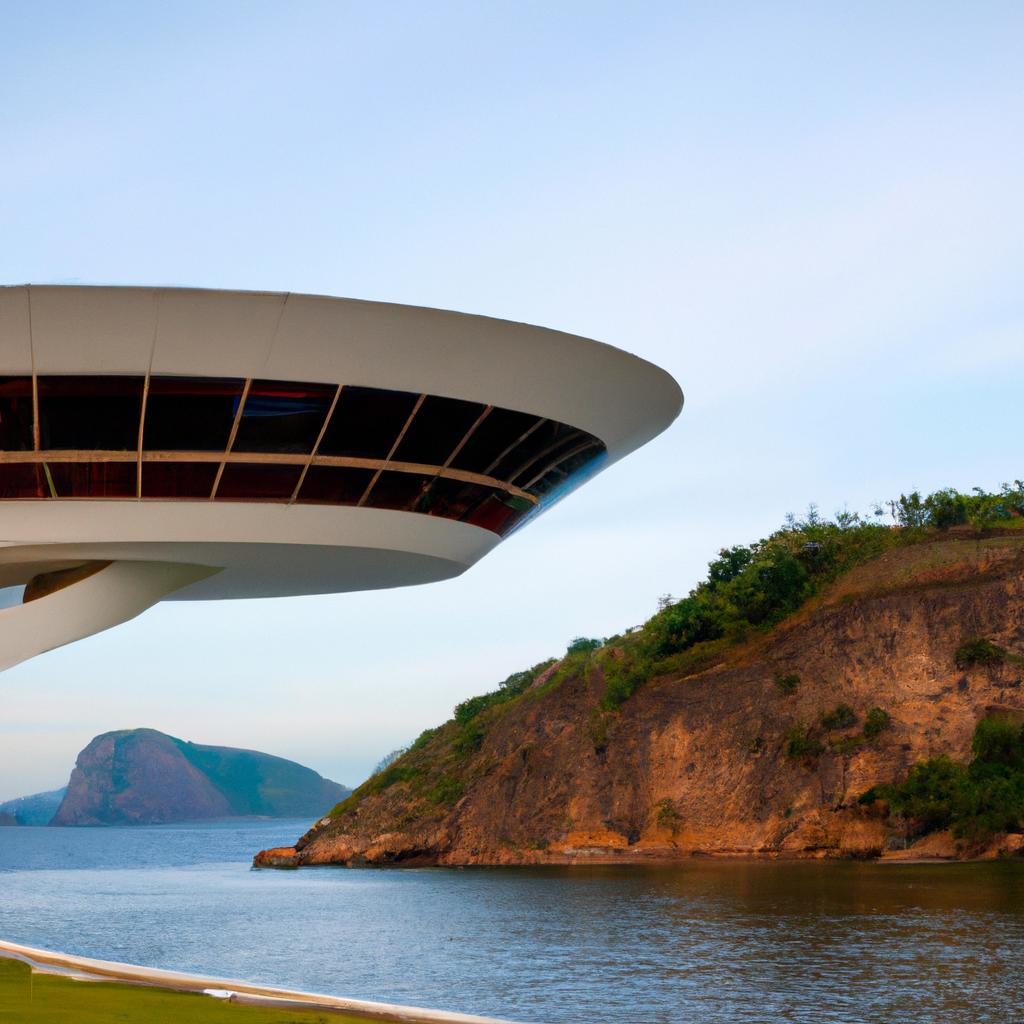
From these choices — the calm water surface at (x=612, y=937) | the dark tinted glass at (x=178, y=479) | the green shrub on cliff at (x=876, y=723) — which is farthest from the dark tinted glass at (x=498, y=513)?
the green shrub on cliff at (x=876, y=723)

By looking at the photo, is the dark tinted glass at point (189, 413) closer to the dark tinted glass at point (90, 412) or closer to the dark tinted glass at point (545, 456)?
the dark tinted glass at point (90, 412)

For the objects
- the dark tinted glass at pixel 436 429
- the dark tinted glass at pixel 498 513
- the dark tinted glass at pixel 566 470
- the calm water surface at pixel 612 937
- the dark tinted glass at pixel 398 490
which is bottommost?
the calm water surface at pixel 612 937

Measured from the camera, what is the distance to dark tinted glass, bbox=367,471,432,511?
1777 centimetres

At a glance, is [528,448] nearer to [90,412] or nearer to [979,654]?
[90,412]

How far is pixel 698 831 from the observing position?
61125 mm

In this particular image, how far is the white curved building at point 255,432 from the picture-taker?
50.8 feet

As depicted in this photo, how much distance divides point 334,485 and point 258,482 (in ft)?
3.22

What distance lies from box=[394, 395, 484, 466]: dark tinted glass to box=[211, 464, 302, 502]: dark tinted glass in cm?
141

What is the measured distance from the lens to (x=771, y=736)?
205 ft

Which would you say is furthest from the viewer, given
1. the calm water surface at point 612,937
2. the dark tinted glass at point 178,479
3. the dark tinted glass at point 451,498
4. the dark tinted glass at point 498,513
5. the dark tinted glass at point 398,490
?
the calm water surface at point 612,937

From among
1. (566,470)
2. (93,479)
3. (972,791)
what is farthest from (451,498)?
(972,791)

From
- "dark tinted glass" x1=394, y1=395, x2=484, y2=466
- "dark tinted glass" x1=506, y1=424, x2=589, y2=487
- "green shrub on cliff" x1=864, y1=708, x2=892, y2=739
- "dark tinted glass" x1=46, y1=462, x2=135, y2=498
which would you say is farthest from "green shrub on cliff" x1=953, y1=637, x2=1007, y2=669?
"dark tinted glass" x1=46, y1=462, x2=135, y2=498

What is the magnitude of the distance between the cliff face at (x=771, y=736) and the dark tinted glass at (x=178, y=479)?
47178 mm

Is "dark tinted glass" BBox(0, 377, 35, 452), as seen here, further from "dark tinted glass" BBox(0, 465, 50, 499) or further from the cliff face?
the cliff face
